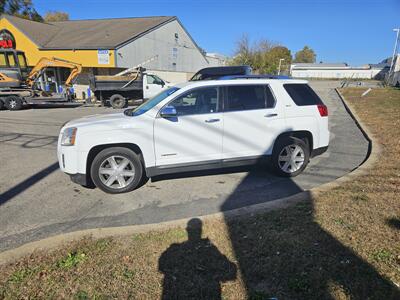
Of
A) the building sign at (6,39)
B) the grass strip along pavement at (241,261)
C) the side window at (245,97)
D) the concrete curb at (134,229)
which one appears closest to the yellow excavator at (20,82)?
the building sign at (6,39)

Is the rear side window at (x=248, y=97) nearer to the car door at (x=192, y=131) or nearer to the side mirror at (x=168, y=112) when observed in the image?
the car door at (x=192, y=131)

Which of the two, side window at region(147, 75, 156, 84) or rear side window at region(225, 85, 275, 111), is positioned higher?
side window at region(147, 75, 156, 84)

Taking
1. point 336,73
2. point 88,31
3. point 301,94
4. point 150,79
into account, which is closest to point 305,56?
point 336,73

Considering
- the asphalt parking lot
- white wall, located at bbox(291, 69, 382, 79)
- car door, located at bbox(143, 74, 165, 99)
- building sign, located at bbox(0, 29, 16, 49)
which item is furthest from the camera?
white wall, located at bbox(291, 69, 382, 79)

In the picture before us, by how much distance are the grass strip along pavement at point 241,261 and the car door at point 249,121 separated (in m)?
1.52

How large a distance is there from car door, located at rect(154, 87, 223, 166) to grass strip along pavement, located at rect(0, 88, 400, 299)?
4.70 feet

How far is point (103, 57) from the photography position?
73.4 ft

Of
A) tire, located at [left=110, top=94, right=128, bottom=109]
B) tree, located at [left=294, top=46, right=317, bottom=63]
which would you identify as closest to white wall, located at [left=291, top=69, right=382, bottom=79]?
tree, located at [left=294, top=46, right=317, bottom=63]

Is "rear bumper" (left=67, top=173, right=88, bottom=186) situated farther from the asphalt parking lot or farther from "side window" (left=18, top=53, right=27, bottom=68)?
"side window" (left=18, top=53, right=27, bottom=68)

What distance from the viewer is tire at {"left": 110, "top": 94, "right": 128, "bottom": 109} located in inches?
666

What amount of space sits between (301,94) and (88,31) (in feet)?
89.9

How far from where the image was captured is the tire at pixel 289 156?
5.25m

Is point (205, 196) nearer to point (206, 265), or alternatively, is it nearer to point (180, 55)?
point (206, 265)

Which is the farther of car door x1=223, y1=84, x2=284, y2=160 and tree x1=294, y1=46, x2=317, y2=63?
tree x1=294, y1=46, x2=317, y2=63
